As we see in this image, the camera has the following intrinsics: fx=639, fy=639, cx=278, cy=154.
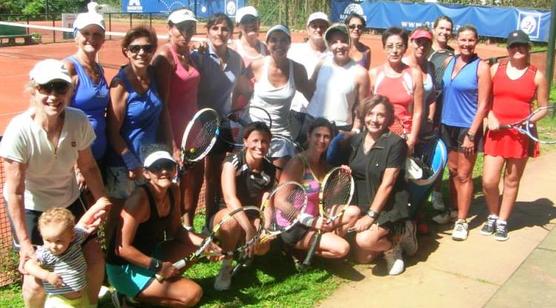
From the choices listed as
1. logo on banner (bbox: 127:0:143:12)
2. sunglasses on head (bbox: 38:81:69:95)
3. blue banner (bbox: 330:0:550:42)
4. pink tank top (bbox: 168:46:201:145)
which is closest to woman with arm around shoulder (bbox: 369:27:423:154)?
pink tank top (bbox: 168:46:201:145)

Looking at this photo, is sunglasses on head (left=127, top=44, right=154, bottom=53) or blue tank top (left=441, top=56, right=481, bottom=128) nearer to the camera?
sunglasses on head (left=127, top=44, right=154, bottom=53)

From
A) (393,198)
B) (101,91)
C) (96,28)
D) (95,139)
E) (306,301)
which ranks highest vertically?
(96,28)

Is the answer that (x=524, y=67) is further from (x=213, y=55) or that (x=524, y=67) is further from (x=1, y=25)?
(x=1, y=25)

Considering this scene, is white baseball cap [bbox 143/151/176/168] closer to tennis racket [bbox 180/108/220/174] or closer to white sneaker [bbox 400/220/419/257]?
tennis racket [bbox 180/108/220/174]

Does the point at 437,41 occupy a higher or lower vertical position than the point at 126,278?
higher

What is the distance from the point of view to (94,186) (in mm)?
3938

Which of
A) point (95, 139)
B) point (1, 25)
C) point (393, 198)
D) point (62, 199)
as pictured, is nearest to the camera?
point (62, 199)

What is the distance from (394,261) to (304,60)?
2169 millimetres

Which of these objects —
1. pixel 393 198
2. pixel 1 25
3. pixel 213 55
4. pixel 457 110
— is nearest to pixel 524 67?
pixel 457 110

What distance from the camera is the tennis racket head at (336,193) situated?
474 centimetres

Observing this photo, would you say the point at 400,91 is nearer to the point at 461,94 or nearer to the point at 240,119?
the point at 461,94

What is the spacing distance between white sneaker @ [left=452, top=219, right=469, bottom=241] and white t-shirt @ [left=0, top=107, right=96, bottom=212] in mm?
3426

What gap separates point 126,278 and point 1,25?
25648mm

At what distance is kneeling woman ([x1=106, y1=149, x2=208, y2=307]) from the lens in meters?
3.93
